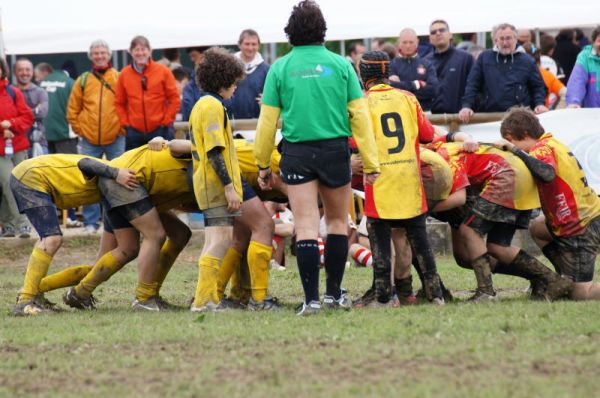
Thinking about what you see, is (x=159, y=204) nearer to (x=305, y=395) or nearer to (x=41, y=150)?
(x=305, y=395)

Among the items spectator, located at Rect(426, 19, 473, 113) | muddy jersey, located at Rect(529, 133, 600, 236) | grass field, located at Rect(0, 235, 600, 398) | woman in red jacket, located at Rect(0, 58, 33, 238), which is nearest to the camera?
grass field, located at Rect(0, 235, 600, 398)

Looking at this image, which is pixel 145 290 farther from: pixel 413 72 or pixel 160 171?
pixel 413 72

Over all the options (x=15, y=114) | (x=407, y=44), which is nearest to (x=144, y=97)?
(x=15, y=114)

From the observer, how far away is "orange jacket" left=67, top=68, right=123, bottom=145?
15.4 metres

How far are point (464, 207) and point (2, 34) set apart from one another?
9300mm

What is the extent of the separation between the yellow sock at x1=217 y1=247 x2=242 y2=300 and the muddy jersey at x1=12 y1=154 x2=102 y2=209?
115 cm

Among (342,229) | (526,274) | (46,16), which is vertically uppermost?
(46,16)

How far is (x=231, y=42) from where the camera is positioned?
16.9 m

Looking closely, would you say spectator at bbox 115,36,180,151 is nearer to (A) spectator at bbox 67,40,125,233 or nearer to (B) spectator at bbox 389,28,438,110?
(A) spectator at bbox 67,40,125,233

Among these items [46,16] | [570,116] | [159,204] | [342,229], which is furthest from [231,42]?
[342,229]

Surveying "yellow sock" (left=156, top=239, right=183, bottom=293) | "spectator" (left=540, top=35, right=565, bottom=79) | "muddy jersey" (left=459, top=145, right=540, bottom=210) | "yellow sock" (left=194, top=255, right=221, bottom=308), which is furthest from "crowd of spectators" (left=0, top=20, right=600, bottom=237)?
"yellow sock" (left=194, top=255, right=221, bottom=308)

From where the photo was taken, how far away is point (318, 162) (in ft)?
27.8

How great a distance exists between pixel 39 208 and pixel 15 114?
5878 millimetres

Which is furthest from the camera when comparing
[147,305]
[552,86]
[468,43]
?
[468,43]
